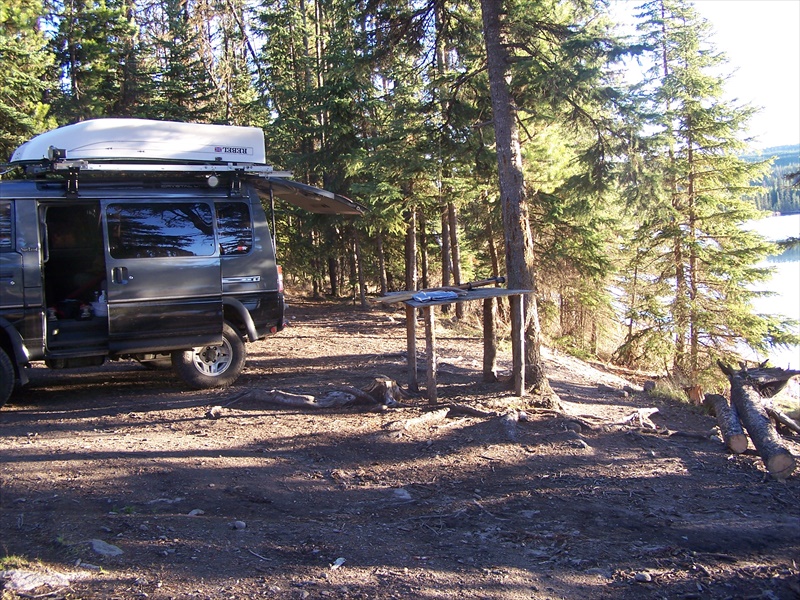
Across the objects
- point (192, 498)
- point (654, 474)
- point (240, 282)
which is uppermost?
point (240, 282)

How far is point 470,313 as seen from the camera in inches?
732

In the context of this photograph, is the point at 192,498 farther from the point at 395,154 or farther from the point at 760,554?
the point at 395,154

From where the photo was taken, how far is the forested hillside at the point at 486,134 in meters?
9.25

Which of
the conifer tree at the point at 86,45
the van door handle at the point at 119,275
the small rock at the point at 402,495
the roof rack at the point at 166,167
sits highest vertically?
the conifer tree at the point at 86,45

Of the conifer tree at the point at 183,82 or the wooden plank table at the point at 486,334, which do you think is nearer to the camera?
the wooden plank table at the point at 486,334

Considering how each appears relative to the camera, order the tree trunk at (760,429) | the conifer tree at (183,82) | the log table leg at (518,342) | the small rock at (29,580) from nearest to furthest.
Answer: the small rock at (29,580) → the tree trunk at (760,429) → the log table leg at (518,342) → the conifer tree at (183,82)

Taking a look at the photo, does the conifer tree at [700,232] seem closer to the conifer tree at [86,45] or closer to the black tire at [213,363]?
the black tire at [213,363]

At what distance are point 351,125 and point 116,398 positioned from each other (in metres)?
10.8

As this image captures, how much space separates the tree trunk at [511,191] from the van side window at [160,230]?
3962mm

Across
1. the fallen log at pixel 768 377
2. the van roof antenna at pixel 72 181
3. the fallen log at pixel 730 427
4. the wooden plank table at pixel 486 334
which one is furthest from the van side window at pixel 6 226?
the fallen log at pixel 768 377

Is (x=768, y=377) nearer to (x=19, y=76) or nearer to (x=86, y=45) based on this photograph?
(x=19, y=76)

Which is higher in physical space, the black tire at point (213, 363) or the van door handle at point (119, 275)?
the van door handle at point (119, 275)

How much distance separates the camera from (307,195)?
984cm

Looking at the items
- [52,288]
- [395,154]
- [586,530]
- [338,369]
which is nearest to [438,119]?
[395,154]
